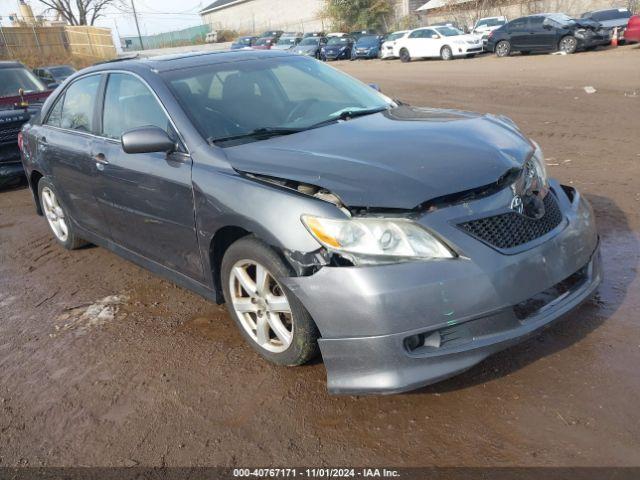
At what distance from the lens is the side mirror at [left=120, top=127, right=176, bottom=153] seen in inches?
131

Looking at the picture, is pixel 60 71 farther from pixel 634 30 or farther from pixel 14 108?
pixel 634 30

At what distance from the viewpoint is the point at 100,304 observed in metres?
4.35

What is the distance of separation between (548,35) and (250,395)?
73.4 ft

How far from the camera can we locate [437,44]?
25.8m

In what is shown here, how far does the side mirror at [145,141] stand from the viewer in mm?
3336

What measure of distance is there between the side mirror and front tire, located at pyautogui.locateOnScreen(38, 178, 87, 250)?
210 cm

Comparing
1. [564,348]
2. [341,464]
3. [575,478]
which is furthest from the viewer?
[564,348]

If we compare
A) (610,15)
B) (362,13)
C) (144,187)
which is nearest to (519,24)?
(610,15)

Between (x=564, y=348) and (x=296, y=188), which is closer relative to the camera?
(x=296, y=188)

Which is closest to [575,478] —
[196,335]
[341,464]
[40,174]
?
[341,464]

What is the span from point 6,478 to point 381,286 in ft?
6.29

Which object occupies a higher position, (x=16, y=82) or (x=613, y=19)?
(x=16, y=82)

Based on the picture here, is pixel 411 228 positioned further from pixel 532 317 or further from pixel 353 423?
pixel 353 423

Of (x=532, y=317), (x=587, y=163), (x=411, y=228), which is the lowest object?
(x=587, y=163)
